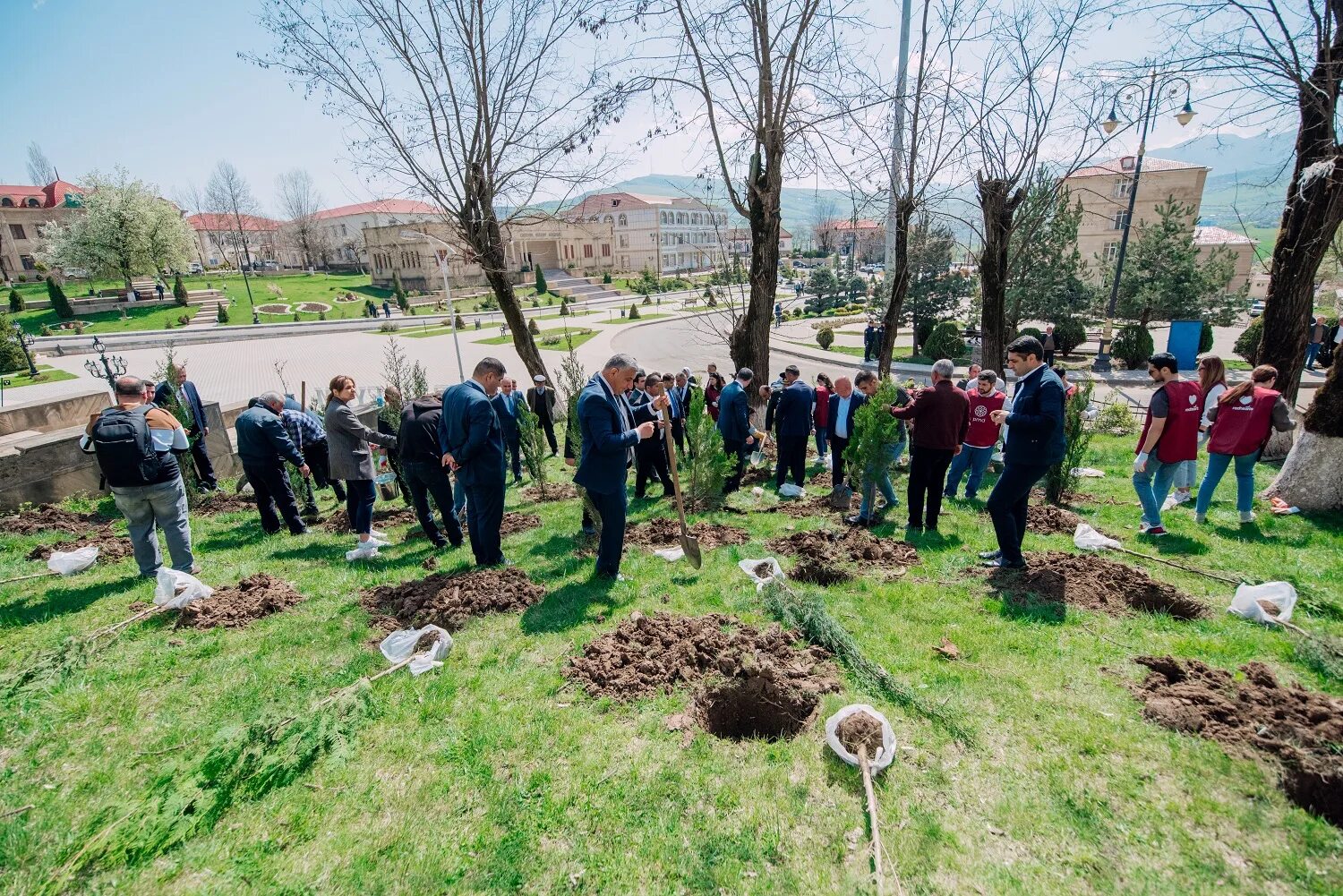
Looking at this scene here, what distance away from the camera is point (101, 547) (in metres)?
6.57

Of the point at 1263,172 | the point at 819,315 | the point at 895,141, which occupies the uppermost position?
the point at 895,141

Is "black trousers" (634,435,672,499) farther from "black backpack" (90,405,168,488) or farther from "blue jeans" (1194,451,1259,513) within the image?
"blue jeans" (1194,451,1259,513)

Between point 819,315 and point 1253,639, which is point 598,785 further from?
point 819,315

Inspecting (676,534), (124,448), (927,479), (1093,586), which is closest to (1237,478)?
(1093,586)

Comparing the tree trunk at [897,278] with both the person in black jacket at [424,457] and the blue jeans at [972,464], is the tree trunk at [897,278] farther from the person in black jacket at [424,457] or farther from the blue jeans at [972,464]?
the person in black jacket at [424,457]

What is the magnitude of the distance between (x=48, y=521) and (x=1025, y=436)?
11281mm

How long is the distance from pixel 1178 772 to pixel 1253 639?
5.99 feet

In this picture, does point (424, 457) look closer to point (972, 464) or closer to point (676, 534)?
point (676, 534)

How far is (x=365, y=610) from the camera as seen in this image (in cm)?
514

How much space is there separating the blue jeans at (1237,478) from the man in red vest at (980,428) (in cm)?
205

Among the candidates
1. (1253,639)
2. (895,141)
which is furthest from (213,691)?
(895,141)

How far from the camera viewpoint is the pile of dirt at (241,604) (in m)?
4.92

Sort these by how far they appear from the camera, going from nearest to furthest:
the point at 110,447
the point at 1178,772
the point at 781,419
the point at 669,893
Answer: the point at 669,893, the point at 1178,772, the point at 110,447, the point at 781,419

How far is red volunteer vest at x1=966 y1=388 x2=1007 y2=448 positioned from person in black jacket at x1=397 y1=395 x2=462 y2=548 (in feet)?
20.1
